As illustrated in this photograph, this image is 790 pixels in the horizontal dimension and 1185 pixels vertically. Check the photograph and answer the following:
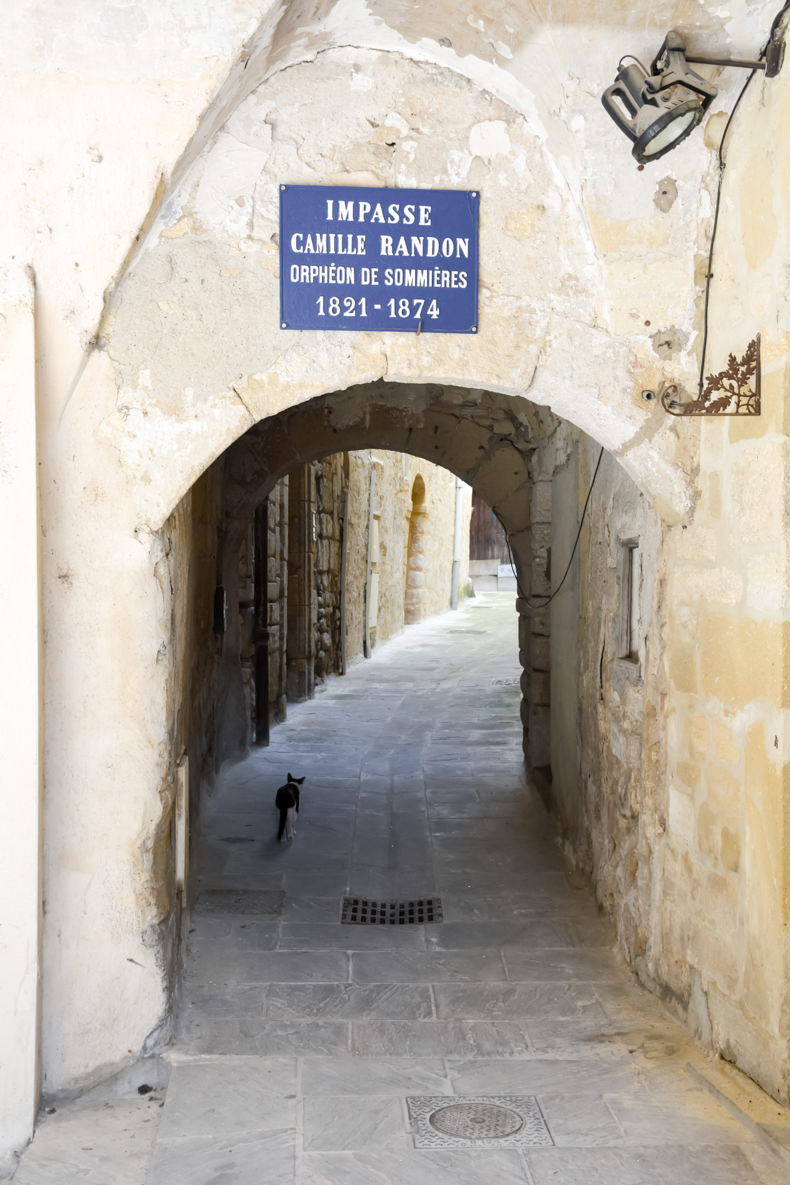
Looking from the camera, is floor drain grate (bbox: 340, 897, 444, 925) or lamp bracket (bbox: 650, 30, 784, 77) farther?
floor drain grate (bbox: 340, 897, 444, 925)

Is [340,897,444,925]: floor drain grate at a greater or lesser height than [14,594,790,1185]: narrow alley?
lesser

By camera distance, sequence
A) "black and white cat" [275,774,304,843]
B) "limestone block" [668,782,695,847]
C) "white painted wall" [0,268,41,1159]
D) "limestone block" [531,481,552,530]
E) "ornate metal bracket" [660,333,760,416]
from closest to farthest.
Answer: "white painted wall" [0,268,41,1159], "ornate metal bracket" [660,333,760,416], "limestone block" [668,782,695,847], "black and white cat" [275,774,304,843], "limestone block" [531,481,552,530]

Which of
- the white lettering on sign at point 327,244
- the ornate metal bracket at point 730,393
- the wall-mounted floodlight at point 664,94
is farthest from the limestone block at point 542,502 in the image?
the wall-mounted floodlight at point 664,94

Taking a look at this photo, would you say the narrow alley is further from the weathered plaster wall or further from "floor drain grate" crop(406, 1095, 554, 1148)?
the weathered plaster wall

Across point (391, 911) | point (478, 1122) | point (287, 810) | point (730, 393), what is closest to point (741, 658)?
point (730, 393)

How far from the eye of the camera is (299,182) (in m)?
3.06

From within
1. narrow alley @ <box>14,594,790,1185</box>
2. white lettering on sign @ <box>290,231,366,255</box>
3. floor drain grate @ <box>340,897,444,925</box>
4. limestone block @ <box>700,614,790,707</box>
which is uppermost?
white lettering on sign @ <box>290,231,366,255</box>

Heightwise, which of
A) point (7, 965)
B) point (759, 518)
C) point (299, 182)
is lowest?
point (7, 965)

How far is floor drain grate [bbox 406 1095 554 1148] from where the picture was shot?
270 cm

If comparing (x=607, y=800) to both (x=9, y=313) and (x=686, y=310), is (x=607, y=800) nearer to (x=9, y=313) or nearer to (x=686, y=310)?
(x=686, y=310)

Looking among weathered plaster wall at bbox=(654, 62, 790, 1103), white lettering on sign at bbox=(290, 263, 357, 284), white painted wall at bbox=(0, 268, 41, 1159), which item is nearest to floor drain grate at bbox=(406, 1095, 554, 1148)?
weathered plaster wall at bbox=(654, 62, 790, 1103)

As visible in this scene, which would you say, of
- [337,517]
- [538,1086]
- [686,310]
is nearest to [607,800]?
[538,1086]

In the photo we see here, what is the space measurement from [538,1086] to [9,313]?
2.64 meters

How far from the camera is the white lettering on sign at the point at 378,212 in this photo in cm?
307
